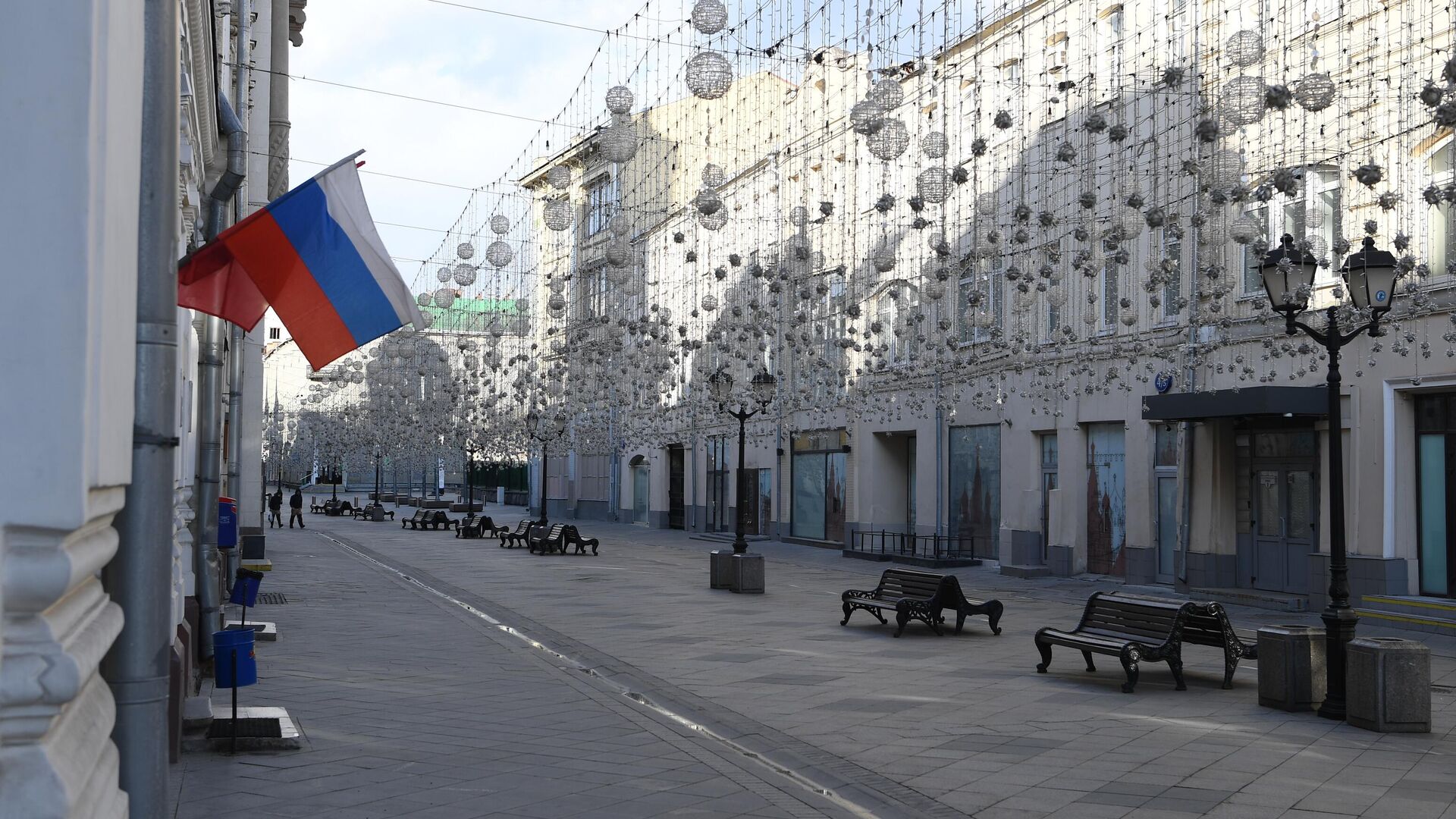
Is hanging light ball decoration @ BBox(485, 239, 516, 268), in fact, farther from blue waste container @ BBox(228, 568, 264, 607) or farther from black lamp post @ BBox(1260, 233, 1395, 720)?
black lamp post @ BBox(1260, 233, 1395, 720)

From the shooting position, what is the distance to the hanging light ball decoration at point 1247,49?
40.6 feet

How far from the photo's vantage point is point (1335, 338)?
1208 centimetres

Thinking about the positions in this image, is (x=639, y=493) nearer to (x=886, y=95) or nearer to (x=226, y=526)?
(x=226, y=526)

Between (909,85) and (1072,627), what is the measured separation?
602 inches

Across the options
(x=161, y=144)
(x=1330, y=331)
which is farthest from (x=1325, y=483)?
(x=161, y=144)

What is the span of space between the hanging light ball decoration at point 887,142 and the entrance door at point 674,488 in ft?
139

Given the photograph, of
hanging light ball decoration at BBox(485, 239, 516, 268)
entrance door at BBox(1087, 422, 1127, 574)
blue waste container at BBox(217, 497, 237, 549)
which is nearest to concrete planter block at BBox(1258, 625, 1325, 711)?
blue waste container at BBox(217, 497, 237, 549)

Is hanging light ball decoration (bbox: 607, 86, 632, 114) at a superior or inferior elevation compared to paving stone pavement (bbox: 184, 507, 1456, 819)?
superior

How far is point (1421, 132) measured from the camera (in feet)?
64.6

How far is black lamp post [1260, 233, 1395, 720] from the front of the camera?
11.7m

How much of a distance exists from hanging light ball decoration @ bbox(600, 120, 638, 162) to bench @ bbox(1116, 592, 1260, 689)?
7467 mm

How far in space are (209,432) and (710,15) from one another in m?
6.35

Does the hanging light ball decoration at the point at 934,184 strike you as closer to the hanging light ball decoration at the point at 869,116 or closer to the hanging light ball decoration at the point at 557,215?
the hanging light ball decoration at the point at 869,116

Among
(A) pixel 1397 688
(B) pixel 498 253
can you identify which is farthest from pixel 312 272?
(B) pixel 498 253
